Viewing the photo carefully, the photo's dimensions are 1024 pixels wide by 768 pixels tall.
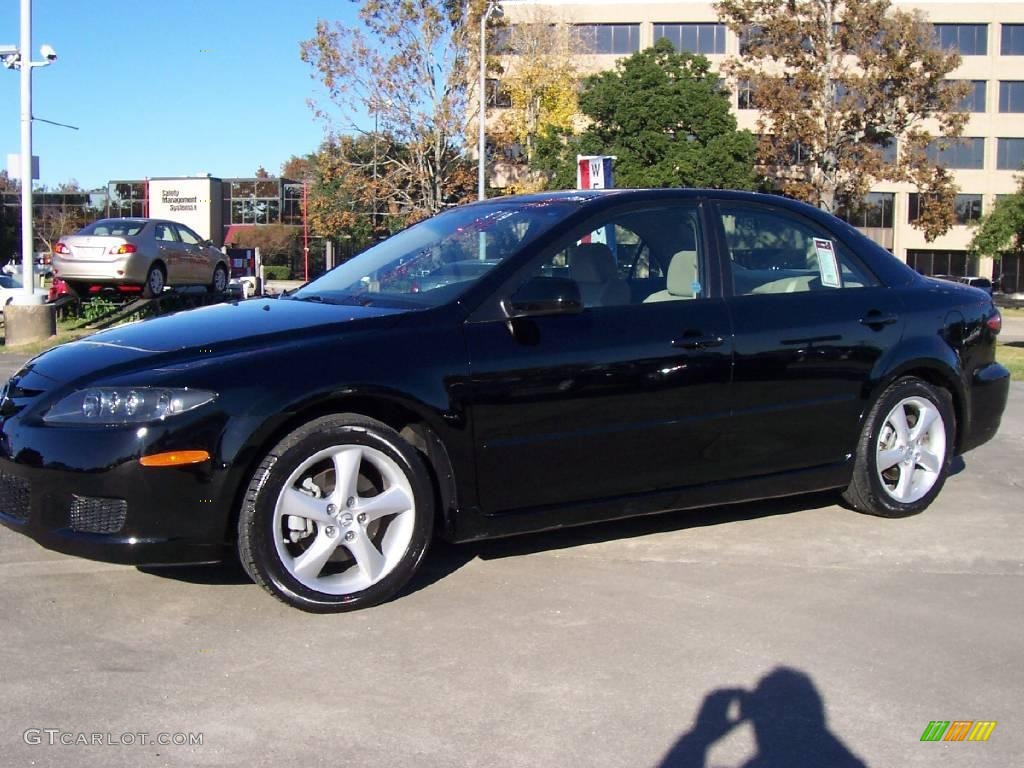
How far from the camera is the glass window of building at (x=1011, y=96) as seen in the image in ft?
205

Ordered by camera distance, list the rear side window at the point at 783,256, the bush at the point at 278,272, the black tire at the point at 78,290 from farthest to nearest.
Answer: the bush at the point at 278,272
the black tire at the point at 78,290
the rear side window at the point at 783,256

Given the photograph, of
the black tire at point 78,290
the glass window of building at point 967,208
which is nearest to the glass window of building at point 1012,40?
the glass window of building at point 967,208

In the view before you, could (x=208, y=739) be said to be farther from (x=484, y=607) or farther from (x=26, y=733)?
(x=484, y=607)

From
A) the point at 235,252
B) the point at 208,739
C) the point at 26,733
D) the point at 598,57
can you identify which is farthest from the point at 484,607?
the point at 598,57

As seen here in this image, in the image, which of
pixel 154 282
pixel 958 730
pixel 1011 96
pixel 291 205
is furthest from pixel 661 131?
pixel 958 730

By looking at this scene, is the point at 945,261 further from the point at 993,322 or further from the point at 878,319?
the point at 878,319

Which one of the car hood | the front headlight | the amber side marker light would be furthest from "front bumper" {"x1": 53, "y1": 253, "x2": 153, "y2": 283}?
the amber side marker light

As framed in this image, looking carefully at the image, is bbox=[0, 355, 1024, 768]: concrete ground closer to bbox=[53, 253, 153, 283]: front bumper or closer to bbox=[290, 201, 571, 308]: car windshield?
bbox=[290, 201, 571, 308]: car windshield

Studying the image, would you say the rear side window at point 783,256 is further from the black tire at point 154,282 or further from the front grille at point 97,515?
the black tire at point 154,282

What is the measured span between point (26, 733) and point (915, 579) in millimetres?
3537

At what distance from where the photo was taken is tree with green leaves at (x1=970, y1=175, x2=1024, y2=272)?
53625 mm

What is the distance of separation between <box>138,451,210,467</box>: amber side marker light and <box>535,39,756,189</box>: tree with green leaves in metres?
42.3

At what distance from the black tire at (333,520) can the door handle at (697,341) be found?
1.28 m

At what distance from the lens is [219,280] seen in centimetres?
2053
